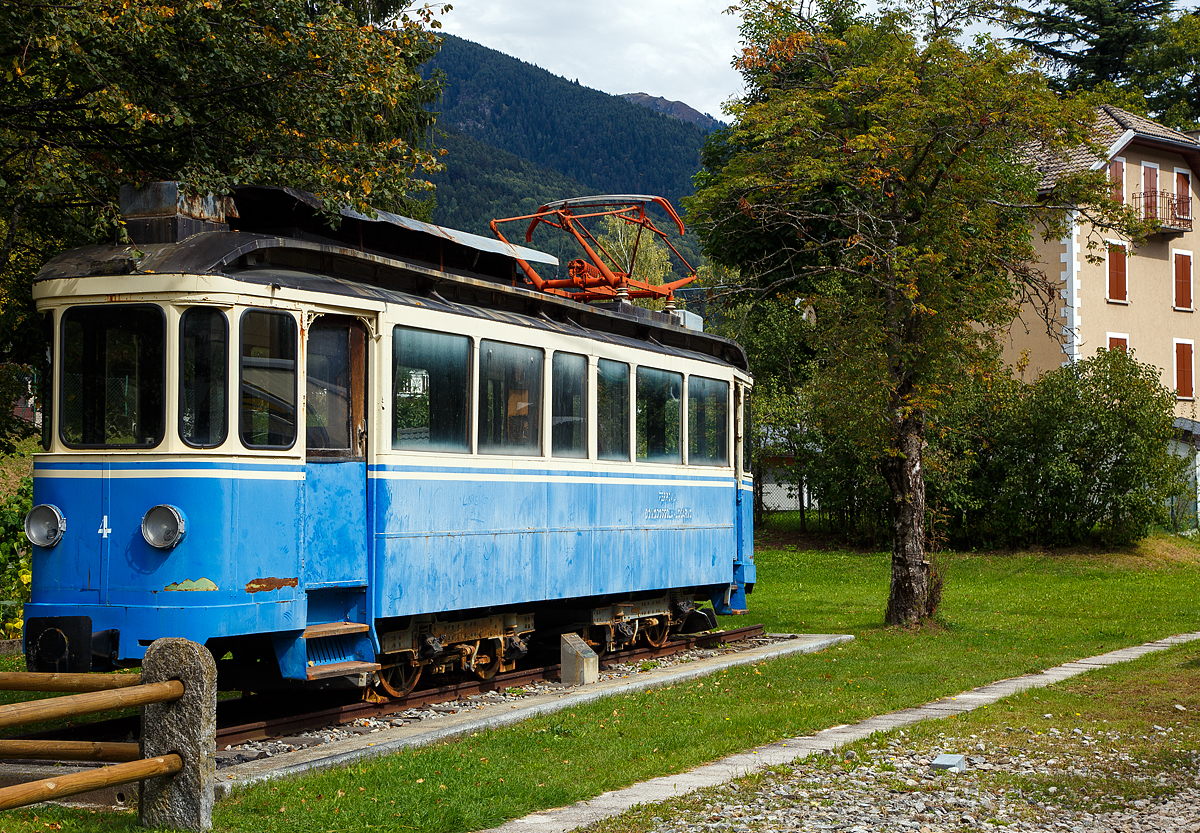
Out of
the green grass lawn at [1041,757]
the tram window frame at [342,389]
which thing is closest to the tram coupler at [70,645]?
the tram window frame at [342,389]

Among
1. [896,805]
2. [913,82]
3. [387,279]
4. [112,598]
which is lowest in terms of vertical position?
[896,805]

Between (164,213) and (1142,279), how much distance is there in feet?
113

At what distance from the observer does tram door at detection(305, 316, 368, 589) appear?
917 cm

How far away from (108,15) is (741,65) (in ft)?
28.8

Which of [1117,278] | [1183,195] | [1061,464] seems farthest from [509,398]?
[1183,195]

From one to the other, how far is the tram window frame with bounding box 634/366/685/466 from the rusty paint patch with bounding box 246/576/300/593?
5.35m

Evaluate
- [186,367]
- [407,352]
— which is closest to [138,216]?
[186,367]

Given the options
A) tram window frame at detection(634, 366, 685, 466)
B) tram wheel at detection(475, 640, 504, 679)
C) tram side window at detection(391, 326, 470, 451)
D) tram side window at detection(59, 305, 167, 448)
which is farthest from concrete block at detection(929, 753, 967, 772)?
tram window frame at detection(634, 366, 685, 466)

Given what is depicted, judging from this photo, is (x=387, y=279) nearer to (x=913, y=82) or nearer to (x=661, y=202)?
(x=661, y=202)

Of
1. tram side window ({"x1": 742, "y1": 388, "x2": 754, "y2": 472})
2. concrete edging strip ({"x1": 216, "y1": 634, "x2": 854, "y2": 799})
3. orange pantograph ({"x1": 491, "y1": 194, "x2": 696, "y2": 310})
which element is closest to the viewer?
concrete edging strip ({"x1": 216, "y1": 634, "x2": 854, "y2": 799})

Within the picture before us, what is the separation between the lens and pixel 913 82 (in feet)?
50.5

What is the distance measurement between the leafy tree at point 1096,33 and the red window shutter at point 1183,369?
1218 cm

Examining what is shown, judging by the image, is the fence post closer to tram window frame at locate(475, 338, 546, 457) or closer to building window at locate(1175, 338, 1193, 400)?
tram window frame at locate(475, 338, 546, 457)

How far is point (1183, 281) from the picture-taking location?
3922 cm
